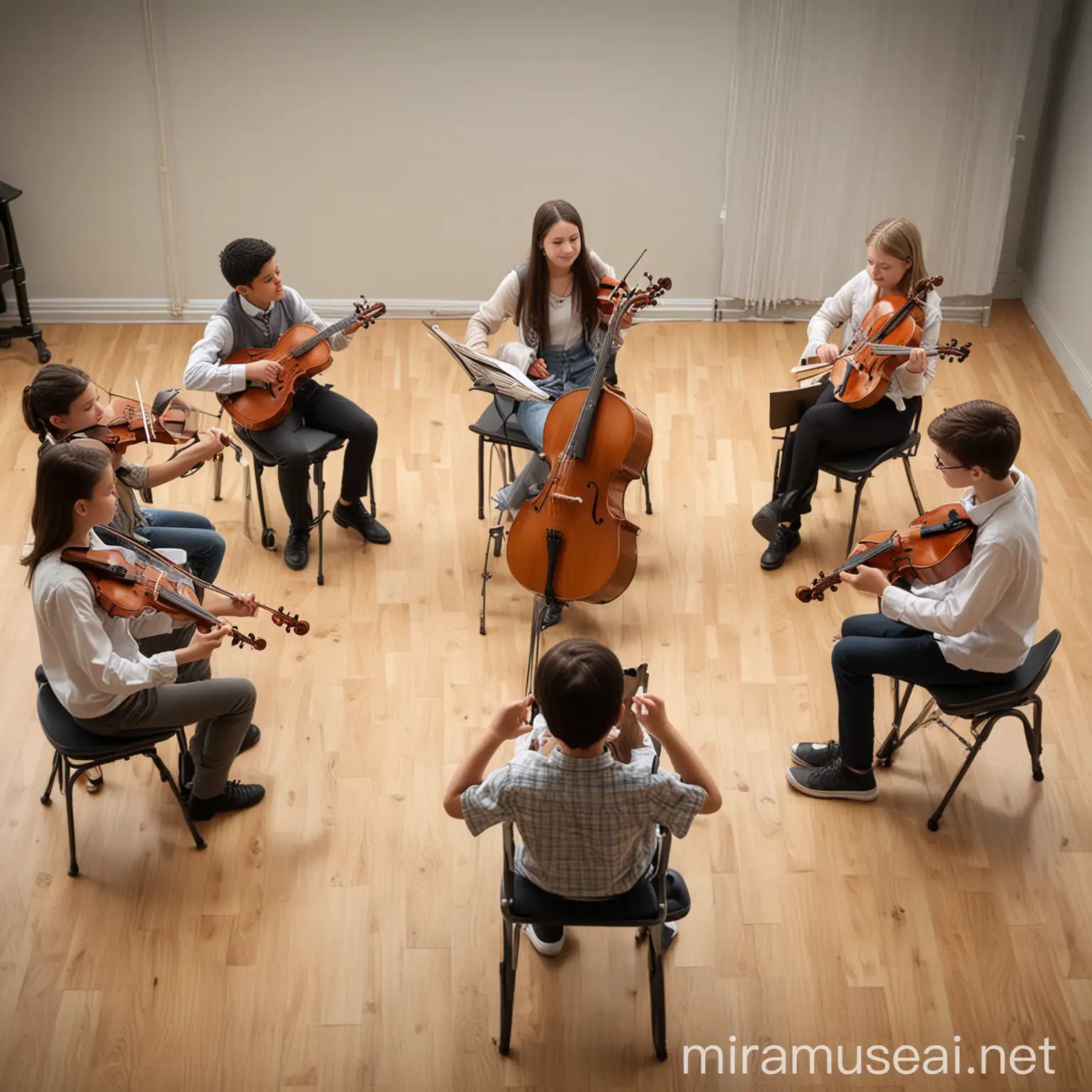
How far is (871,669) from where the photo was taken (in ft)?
10.6

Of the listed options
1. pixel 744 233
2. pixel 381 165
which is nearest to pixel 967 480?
pixel 744 233

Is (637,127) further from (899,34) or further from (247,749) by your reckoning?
(247,749)

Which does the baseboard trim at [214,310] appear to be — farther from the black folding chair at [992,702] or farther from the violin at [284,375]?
the black folding chair at [992,702]

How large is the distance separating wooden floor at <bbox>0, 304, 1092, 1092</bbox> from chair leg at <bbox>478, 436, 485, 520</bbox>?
13 cm

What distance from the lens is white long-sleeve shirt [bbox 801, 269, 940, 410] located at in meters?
A: 3.98

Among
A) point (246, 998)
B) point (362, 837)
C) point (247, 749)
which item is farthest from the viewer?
point (247, 749)

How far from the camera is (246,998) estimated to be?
9.62ft

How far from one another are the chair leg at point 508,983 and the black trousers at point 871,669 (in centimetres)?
110

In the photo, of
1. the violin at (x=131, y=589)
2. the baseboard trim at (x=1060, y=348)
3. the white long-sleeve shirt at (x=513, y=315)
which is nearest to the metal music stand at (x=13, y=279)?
the white long-sleeve shirt at (x=513, y=315)

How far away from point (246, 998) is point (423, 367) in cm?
313

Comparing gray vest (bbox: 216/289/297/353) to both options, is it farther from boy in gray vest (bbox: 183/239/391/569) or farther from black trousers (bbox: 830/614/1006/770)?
black trousers (bbox: 830/614/1006/770)

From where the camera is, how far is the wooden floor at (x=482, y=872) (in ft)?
9.38

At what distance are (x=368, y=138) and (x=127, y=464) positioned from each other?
238cm

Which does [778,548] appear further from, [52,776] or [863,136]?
[52,776]
